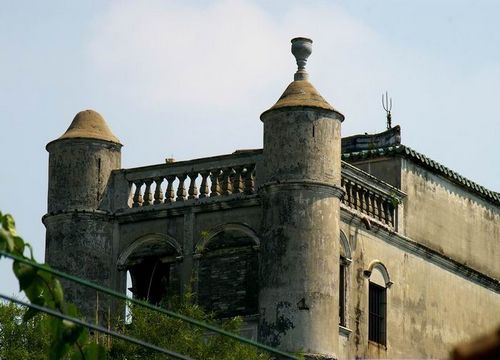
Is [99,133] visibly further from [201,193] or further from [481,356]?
[481,356]

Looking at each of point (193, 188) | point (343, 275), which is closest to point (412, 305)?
point (343, 275)

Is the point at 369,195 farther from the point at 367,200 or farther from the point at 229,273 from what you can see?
the point at 229,273

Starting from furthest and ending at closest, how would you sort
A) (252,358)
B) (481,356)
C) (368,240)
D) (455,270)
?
(455,270), (368,240), (252,358), (481,356)

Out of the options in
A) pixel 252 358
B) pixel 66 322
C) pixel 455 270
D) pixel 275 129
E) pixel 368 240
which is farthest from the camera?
pixel 455 270

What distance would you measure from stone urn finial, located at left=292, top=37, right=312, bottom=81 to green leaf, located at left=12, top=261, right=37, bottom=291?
2130 centimetres

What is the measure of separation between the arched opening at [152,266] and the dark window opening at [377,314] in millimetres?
3459

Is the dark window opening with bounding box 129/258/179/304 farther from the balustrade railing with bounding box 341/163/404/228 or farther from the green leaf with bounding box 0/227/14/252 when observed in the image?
the green leaf with bounding box 0/227/14/252

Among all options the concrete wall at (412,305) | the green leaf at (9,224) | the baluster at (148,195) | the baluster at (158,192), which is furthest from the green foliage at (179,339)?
the green leaf at (9,224)

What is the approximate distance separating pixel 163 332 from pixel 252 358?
1.39m

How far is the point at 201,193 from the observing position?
3356 cm

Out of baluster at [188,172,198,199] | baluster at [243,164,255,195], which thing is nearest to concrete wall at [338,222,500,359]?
baluster at [243,164,255,195]

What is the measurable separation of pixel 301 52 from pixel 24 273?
2162 centimetres

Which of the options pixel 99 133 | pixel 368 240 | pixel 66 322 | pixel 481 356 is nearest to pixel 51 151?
pixel 99 133

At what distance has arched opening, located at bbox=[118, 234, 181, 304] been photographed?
110 feet
